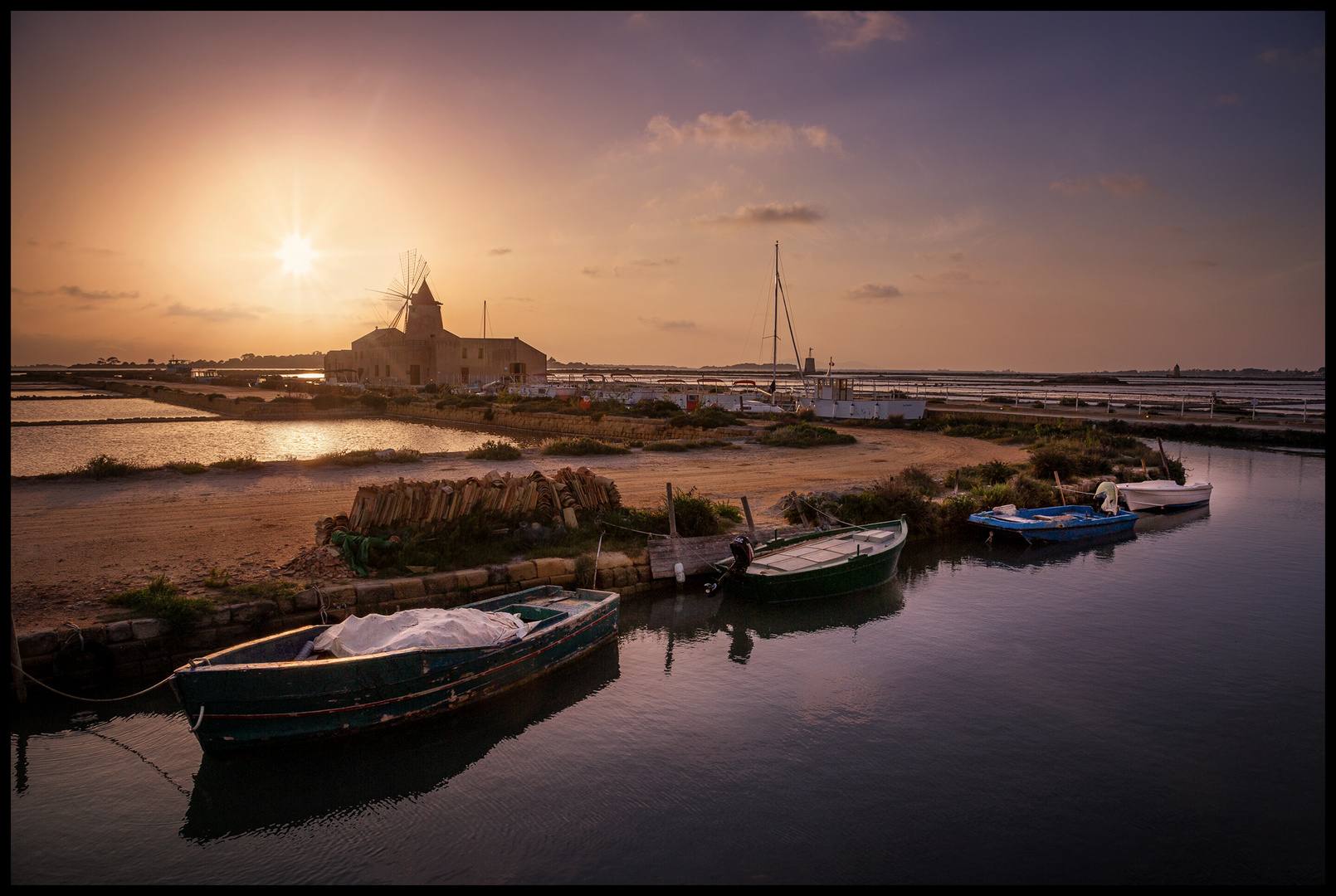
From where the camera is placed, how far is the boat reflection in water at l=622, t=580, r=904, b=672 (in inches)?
460

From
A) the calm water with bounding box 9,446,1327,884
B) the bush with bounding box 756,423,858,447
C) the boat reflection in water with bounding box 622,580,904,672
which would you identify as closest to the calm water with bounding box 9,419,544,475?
the bush with bounding box 756,423,858,447

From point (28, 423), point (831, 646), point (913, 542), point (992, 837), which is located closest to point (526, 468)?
point (913, 542)

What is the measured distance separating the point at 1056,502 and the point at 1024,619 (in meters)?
8.99

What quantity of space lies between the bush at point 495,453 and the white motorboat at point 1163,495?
18.3 m

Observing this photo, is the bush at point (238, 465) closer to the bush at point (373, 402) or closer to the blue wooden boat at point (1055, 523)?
the blue wooden boat at point (1055, 523)

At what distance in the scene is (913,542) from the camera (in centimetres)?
1692

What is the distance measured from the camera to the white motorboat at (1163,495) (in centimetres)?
2025

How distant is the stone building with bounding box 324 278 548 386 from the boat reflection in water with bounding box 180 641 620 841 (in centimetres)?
5514

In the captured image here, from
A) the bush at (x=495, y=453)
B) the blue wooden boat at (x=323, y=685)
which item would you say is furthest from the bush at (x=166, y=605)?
the bush at (x=495, y=453)

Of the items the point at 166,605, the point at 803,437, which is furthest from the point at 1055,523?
the point at 166,605

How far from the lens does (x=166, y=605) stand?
29.4 feet

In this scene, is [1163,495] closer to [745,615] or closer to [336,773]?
[745,615]

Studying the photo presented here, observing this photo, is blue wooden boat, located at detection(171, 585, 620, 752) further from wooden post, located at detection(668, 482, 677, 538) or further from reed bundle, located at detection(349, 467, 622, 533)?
wooden post, located at detection(668, 482, 677, 538)

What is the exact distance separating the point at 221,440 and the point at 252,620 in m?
25.7
